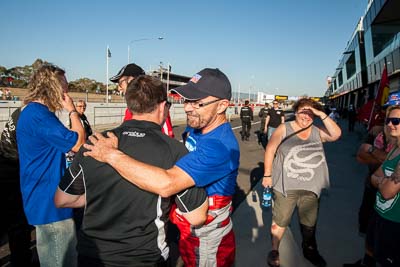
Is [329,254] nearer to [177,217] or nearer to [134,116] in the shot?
[177,217]

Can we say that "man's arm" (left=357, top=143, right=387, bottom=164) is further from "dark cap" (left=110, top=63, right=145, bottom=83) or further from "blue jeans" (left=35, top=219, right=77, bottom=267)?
"blue jeans" (left=35, top=219, right=77, bottom=267)

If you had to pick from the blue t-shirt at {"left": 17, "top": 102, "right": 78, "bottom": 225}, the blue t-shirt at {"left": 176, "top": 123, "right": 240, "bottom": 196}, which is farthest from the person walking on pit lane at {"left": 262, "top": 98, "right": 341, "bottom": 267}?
the blue t-shirt at {"left": 17, "top": 102, "right": 78, "bottom": 225}

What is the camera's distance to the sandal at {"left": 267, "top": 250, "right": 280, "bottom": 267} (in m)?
3.25

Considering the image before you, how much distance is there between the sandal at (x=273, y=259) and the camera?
325 cm

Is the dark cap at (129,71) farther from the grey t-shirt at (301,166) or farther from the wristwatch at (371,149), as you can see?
the wristwatch at (371,149)

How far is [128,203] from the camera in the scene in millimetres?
1510

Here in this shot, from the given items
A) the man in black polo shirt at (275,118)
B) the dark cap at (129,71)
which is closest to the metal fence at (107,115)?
the man in black polo shirt at (275,118)

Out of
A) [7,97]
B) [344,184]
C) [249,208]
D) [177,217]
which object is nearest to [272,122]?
[344,184]

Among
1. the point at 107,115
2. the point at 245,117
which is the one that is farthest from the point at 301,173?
the point at 107,115

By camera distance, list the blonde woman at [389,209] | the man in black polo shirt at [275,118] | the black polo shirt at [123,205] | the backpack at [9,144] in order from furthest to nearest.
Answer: the man in black polo shirt at [275,118] < the backpack at [9,144] < the blonde woman at [389,209] < the black polo shirt at [123,205]

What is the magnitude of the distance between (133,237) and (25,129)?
1241 millimetres

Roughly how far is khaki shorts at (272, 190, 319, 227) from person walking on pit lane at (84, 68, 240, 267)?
1366 millimetres

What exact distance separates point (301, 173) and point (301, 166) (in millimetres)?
81

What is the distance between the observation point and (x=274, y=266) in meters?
3.25
